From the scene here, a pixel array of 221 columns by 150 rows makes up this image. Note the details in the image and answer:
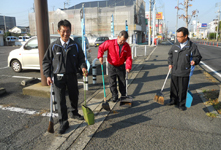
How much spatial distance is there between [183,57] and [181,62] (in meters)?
0.12

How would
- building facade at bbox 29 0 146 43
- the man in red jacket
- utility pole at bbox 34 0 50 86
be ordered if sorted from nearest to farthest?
1. the man in red jacket
2. utility pole at bbox 34 0 50 86
3. building facade at bbox 29 0 146 43

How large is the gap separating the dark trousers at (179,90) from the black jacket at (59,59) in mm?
2538

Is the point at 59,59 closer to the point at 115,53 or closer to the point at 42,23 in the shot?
the point at 115,53

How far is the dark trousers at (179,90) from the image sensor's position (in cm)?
417

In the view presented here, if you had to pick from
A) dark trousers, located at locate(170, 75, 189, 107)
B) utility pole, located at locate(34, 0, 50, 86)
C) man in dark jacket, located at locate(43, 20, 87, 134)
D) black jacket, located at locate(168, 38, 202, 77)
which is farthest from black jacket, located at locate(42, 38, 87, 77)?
dark trousers, located at locate(170, 75, 189, 107)

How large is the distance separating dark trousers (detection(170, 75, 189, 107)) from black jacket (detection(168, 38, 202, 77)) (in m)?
0.14

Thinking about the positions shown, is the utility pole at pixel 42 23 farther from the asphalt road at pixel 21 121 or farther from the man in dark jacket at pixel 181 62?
the man in dark jacket at pixel 181 62

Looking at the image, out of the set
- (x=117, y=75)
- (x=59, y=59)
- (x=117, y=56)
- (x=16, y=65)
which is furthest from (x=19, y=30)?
(x=59, y=59)

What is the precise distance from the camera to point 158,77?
7453mm

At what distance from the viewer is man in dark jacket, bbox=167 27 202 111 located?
3902 millimetres

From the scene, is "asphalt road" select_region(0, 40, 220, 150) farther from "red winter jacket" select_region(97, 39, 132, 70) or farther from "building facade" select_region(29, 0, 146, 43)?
"building facade" select_region(29, 0, 146, 43)

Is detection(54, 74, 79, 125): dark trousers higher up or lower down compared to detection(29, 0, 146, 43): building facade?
lower down

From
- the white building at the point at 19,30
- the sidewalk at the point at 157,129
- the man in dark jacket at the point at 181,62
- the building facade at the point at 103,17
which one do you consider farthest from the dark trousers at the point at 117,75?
the white building at the point at 19,30

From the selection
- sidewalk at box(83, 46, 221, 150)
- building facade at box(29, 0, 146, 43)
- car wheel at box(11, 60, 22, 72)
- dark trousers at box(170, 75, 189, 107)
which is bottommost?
sidewalk at box(83, 46, 221, 150)
